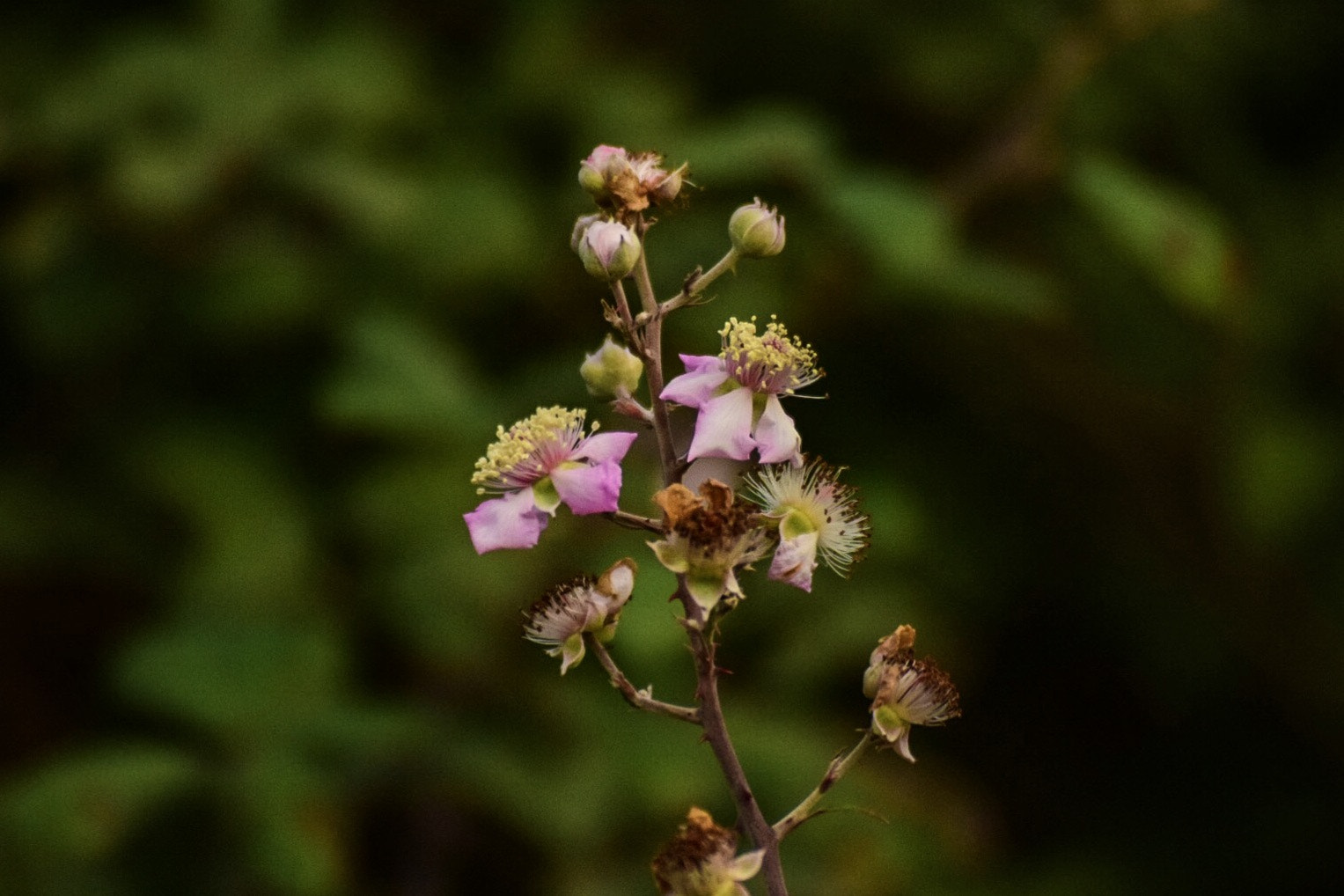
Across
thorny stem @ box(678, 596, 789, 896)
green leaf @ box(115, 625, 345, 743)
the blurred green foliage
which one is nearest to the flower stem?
thorny stem @ box(678, 596, 789, 896)

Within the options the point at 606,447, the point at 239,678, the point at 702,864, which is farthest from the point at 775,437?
the point at 239,678

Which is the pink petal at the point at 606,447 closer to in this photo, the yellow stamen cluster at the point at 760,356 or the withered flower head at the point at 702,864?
the yellow stamen cluster at the point at 760,356

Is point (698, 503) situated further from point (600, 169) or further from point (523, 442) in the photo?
point (600, 169)

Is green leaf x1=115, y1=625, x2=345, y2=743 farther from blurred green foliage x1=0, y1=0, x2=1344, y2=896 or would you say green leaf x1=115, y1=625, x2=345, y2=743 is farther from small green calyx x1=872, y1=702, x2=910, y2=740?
small green calyx x1=872, y1=702, x2=910, y2=740

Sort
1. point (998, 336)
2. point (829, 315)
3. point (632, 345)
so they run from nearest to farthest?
point (632, 345), point (829, 315), point (998, 336)

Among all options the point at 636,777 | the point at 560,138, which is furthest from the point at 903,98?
the point at 636,777

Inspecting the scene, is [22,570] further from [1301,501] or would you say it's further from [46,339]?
[1301,501]
